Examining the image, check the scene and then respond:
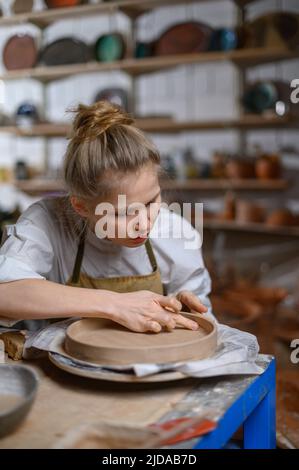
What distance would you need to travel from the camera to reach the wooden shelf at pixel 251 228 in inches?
157

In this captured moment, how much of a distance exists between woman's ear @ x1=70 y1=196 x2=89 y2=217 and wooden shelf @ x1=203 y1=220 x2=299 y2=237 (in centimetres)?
277

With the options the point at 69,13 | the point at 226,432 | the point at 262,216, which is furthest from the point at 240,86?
the point at 226,432

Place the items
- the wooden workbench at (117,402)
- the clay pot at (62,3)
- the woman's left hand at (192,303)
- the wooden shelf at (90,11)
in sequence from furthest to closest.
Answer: the clay pot at (62,3) → the wooden shelf at (90,11) → the woman's left hand at (192,303) → the wooden workbench at (117,402)

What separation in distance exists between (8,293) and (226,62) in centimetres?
365

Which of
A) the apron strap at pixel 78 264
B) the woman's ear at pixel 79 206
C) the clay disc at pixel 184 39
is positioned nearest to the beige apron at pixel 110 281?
the apron strap at pixel 78 264

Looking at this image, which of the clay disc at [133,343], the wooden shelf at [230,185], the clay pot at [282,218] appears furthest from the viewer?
the wooden shelf at [230,185]

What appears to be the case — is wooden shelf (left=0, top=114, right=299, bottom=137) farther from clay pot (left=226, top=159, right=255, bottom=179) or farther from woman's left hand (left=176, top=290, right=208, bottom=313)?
woman's left hand (left=176, top=290, right=208, bottom=313)

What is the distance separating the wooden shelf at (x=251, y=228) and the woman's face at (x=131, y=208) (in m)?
2.80

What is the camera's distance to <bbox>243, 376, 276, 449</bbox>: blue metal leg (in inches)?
44.1

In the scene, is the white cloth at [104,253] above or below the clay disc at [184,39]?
below

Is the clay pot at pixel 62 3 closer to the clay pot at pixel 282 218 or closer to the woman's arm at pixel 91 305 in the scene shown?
the clay pot at pixel 282 218

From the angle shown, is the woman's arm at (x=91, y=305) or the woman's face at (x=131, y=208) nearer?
the woman's arm at (x=91, y=305)

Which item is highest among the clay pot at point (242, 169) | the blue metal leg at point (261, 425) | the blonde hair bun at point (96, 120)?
the blonde hair bun at point (96, 120)

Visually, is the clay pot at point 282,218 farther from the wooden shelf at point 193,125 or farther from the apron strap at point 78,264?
the apron strap at point 78,264
